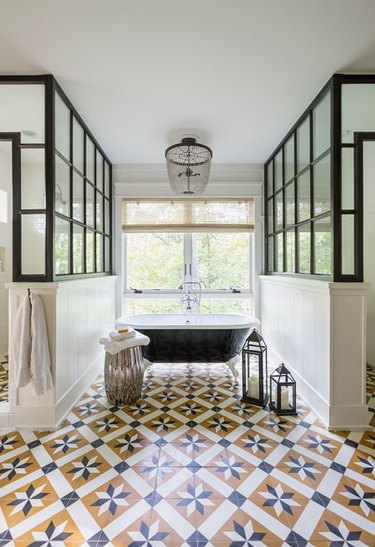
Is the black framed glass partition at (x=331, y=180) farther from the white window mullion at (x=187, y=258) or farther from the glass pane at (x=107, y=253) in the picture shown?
the glass pane at (x=107, y=253)

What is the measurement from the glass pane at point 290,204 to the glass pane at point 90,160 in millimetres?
2073

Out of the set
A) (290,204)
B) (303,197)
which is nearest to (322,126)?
(303,197)

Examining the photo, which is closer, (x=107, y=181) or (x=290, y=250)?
(x=290, y=250)

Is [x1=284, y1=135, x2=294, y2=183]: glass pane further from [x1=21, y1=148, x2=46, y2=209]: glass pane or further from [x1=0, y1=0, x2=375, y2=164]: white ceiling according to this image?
[x1=21, y1=148, x2=46, y2=209]: glass pane

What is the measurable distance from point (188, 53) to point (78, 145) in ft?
4.27

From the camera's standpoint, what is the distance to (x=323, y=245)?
87.7 inches

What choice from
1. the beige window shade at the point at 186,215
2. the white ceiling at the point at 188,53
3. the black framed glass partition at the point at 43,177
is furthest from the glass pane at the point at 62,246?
the beige window shade at the point at 186,215

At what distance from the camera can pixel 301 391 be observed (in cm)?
251

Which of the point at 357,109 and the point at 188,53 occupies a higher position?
the point at 188,53

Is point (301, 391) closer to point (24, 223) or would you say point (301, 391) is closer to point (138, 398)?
point (138, 398)

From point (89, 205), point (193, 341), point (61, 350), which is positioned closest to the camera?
point (61, 350)

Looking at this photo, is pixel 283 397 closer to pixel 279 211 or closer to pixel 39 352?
pixel 39 352

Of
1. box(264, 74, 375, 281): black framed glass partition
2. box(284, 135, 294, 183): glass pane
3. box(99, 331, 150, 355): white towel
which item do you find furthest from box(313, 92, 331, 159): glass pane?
box(99, 331, 150, 355): white towel

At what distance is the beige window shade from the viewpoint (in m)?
3.79
